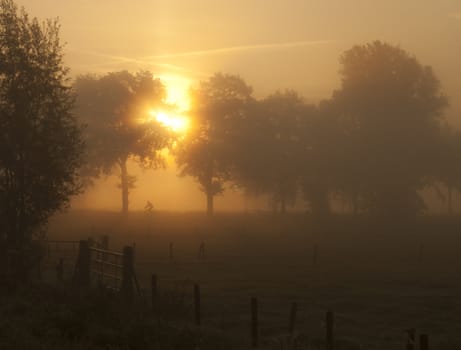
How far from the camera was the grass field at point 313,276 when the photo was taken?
20312 millimetres

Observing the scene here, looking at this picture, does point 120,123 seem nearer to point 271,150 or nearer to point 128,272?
point 271,150

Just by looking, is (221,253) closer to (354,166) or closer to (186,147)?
(354,166)

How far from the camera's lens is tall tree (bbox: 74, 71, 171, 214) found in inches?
3127

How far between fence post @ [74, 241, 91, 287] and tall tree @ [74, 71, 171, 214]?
185 feet

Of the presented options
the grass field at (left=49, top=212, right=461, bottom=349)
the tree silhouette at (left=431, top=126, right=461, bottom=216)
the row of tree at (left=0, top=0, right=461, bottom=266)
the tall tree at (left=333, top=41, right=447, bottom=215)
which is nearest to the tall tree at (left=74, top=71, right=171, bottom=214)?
the row of tree at (left=0, top=0, right=461, bottom=266)

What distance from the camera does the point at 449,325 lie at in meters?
21.0

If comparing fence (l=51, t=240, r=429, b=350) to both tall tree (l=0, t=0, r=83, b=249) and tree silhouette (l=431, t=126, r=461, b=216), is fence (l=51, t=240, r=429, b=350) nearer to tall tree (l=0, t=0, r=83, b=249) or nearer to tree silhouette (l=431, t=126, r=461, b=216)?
tall tree (l=0, t=0, r=83, b=249)

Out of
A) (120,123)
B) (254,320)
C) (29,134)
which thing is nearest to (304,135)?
(120,123)

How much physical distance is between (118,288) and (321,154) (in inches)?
2248

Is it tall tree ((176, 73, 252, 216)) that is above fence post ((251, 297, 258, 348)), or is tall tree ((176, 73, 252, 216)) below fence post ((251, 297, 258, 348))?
above

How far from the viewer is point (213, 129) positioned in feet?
270

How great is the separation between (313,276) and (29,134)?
14.1 m

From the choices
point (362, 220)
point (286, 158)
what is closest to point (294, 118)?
point (286, 158)

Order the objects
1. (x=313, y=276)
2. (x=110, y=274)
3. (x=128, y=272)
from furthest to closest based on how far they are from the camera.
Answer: (x=313, y=276) → (x=110, y=274) → (x=128, y=272)
